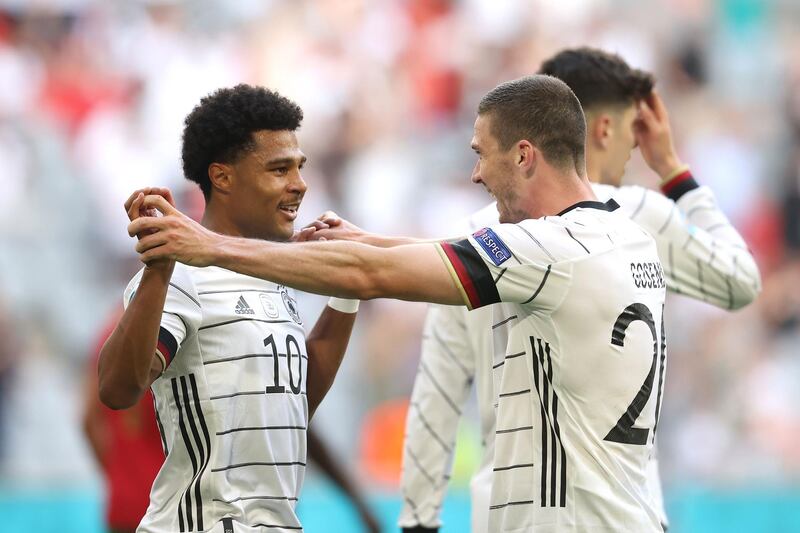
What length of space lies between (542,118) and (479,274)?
54 centimetres

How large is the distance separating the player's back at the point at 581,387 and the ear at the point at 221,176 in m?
0.89

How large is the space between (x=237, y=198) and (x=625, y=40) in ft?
30.8

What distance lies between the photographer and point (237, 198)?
154 inches

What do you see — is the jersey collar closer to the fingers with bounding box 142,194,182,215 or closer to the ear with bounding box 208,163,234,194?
the ear with bounding box 208,163,234,194

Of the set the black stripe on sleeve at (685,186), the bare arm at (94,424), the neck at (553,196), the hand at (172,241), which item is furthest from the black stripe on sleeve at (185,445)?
the bare arm at (94,424)

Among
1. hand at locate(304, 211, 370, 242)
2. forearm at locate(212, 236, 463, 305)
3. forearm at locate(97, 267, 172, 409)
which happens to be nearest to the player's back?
forearm at locate(212, 236, 463, 305)

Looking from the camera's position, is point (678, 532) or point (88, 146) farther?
point (88, 146)

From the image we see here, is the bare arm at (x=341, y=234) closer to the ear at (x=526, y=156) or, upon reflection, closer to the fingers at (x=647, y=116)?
the ear at (x=526, y=156)

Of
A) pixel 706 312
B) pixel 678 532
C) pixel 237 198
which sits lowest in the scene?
pixel 678 532

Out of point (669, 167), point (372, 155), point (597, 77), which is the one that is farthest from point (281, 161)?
point (372, 155)

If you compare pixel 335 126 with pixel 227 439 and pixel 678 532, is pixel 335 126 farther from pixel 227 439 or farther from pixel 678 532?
pixel 227 439

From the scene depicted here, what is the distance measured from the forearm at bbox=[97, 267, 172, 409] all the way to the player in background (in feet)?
0.69

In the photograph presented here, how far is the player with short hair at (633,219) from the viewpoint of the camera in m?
4.78

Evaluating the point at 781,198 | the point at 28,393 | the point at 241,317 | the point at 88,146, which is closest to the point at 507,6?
the point at 781,198
